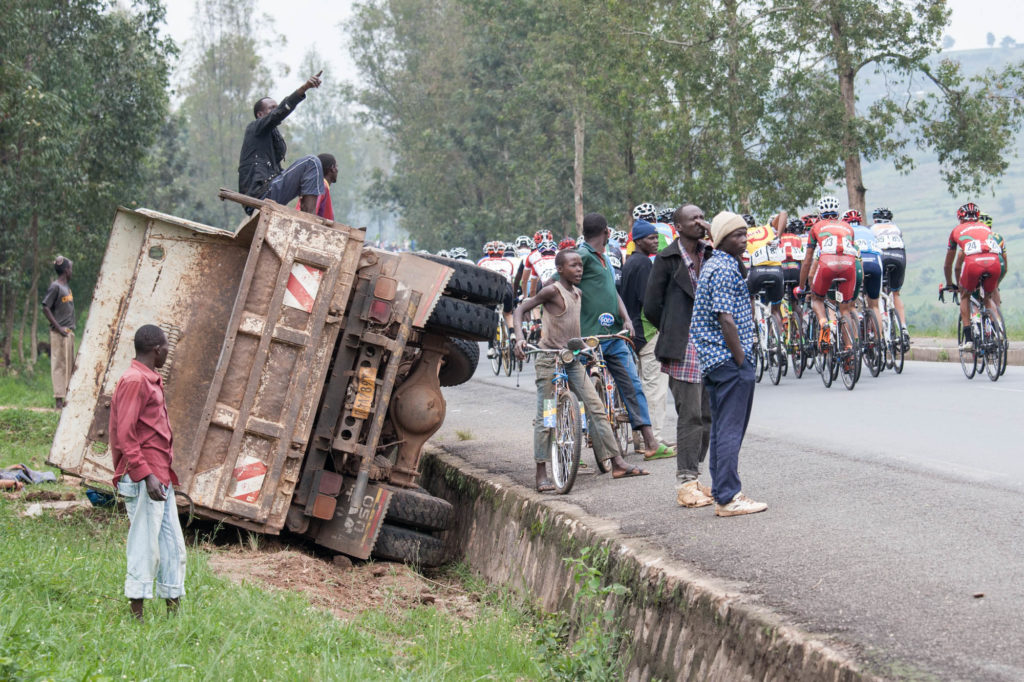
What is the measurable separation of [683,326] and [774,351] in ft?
28.5

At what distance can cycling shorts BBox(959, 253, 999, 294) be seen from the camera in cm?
1439

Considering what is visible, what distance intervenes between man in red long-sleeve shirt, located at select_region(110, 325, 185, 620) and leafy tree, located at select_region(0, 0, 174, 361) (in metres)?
13.5

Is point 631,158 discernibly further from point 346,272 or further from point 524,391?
point 346,272

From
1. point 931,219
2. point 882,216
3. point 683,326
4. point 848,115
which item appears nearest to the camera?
point 683,326

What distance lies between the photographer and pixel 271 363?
7.97m

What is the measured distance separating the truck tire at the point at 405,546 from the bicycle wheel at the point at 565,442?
1.06 meters

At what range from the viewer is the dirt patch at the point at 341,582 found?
7.38 metres

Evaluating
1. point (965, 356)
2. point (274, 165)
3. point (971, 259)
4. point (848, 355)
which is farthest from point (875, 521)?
point (965, 356)

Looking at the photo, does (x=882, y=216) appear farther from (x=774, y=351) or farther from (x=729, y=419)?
(x=729, y=419)

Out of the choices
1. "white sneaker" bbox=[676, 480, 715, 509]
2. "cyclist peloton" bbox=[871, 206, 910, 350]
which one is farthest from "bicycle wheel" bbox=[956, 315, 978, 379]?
"white sneaker" bbox=[676, 480, 715, 509]

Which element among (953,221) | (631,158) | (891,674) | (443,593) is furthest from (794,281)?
(953,221)

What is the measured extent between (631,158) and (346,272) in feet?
101

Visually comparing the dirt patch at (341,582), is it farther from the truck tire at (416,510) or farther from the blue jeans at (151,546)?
the blue jeans at (151,546)

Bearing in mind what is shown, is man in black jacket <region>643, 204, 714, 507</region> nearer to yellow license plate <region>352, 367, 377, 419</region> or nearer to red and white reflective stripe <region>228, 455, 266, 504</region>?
yellow license plate <region>352, 367, 377, 419</region>
